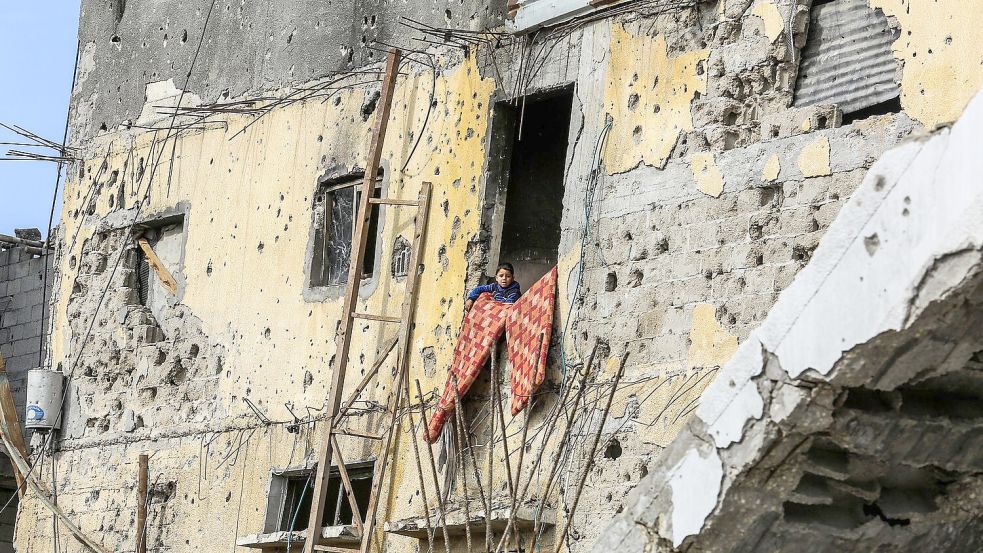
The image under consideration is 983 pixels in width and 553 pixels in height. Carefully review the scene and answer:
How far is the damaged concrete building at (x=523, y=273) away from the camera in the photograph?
4.55 metres

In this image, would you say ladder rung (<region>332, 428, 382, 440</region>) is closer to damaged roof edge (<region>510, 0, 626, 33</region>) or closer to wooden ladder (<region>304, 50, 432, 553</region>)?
wooden ladder (<region>304, 50, 432, 553</region>)

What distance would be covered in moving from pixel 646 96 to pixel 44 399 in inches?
231

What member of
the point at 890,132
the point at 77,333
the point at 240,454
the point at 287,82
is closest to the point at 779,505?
the point at 890,132

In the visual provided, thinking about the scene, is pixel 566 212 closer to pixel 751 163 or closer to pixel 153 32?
pixel 751 163

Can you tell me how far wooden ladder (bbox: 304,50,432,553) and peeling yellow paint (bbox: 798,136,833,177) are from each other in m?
2.87

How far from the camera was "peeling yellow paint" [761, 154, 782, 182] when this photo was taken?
7.84 m

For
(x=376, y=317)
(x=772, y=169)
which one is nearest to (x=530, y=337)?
(x=376, y=317)

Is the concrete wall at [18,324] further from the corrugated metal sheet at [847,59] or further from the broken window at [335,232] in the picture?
the corrugated metal sheet at [847,59]

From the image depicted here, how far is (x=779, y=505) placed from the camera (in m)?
4.71

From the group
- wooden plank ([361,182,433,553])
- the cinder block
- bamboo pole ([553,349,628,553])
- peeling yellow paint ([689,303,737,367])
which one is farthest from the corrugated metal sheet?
the cinder block

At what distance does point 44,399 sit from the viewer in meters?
11.9

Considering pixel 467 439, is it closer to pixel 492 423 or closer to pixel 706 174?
pixel 492 423

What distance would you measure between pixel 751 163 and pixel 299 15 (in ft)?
14.5

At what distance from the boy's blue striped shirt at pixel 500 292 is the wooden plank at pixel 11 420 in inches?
190
